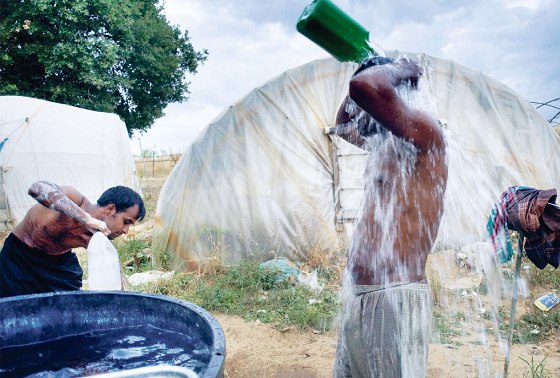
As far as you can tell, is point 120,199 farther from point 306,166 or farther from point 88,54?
point 88,54

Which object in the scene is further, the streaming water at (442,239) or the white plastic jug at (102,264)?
the white plastic jug at (102,264)

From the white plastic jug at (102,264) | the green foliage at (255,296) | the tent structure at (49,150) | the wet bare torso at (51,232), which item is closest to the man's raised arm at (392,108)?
the white plastic jug at (102,264)

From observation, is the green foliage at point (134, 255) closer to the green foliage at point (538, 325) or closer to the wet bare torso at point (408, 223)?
the green foliage at point (538, 325)

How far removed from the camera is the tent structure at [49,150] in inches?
370

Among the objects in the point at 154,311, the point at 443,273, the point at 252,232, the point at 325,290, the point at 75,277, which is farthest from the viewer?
the point at 252,232

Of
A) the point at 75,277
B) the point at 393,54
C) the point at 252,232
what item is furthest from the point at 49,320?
the point at 393,54

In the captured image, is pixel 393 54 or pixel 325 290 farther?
pixel 393 54

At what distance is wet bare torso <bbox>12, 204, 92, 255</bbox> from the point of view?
2818 millimetres

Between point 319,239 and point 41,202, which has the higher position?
point 41,202

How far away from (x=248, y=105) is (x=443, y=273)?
11.6ft

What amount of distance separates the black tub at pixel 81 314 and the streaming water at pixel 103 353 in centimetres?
3

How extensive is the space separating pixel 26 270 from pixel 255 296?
8.99ft

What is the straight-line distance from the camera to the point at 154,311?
2.21 meters

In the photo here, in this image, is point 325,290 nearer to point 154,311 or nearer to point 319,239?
point 319,239
